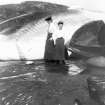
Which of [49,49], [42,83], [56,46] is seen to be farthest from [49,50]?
[42,83]

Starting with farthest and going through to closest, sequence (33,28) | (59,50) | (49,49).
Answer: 1. (33,28)
2. (49,49)
3. (59,50)

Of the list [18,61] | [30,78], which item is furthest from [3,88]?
[18,61]

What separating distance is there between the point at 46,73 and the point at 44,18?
5.32ft

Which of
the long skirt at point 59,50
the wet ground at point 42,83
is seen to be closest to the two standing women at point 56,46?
the long skirt at point 59,50

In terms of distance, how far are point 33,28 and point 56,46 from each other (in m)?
0.90

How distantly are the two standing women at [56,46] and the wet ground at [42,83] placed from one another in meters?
0.15

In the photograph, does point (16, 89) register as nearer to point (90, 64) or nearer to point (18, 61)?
point (18, 61)

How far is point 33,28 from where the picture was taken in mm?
5465

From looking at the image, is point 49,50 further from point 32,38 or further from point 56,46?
point 32,38

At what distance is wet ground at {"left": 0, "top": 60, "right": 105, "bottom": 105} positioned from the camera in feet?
11.8

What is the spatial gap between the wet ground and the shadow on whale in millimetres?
291

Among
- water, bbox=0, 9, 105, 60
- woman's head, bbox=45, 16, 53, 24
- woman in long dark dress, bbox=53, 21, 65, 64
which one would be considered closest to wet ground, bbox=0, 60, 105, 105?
woman in long dark dress, bbox=53, 21, 65, 64

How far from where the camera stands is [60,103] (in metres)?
3.51

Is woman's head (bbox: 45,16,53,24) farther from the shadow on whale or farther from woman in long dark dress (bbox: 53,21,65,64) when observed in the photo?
woman in long dark dress (bbox: 53,21,65,64)
